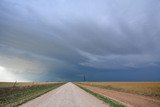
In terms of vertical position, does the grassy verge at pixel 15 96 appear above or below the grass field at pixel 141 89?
below

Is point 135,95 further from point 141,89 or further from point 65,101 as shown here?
point 141,89

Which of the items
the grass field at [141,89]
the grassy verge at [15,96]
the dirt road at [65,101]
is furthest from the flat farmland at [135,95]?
the grassy verge at [15,96]

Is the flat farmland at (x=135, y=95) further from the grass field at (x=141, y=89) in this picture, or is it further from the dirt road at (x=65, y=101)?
the dirt road at (x=65, y=101)

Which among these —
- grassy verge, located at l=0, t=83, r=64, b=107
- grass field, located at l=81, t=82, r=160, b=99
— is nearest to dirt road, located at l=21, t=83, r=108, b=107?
grassy verge, located at l=0, t=83, r=64, b=107

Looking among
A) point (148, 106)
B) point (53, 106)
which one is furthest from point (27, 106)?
point (148, 106)

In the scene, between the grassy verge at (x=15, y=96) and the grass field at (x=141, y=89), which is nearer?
the grassy verge at (x=15, y=96)

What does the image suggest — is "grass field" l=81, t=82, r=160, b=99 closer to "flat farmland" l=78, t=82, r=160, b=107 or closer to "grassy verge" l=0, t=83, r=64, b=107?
"flat farmland" l=78, t=82, r=160, b=107

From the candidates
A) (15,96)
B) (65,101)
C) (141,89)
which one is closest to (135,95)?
(65,101)

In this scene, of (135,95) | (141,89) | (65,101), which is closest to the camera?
(65,101)

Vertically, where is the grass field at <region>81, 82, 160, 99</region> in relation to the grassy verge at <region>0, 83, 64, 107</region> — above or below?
above

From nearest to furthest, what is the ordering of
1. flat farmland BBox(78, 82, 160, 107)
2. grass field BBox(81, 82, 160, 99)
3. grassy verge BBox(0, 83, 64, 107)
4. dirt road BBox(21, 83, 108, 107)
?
dirt road BBox(21, 83, 108, 107), grassy verge BBox(0, 83, 64, 107), flat farmland BBox(78, 82, 160, 107), grass field BBox(81, 82, 160, 99)

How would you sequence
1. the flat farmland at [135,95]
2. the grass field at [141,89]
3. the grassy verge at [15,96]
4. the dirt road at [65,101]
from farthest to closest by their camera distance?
the grass field at [141,89], the flat farmland at [135,95], the grassy verge at [15,96], the dirt road at [65,101]

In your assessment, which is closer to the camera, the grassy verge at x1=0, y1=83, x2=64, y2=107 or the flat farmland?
the grassy verge at x1=0, y1=83, x2=64, y2=107

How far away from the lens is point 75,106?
18.1 m
